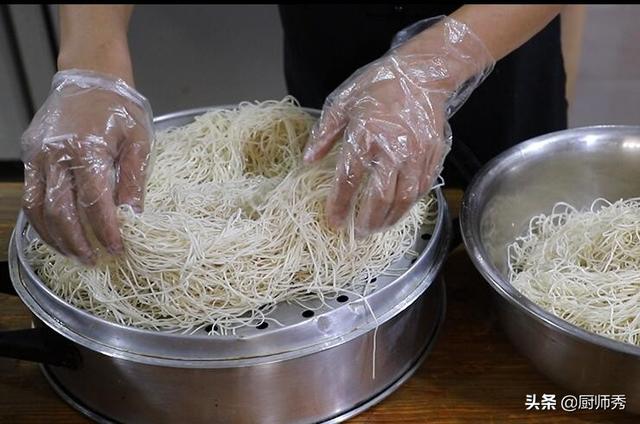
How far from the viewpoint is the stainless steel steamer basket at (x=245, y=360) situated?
0.82m

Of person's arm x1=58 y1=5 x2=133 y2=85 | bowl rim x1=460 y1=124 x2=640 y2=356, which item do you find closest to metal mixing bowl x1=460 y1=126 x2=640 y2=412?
bowl rim x1=460 y1=124 x2=640 y2=356

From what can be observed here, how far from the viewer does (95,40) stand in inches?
42.8

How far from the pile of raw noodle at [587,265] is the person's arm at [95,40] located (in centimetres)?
71

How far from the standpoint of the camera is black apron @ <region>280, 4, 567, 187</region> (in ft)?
4.30

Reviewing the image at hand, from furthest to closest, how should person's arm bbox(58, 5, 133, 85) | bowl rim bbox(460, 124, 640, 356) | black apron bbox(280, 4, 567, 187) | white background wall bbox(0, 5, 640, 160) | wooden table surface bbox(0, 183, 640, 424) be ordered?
white background wall bbox(0, 5, 640, 160), black apron bbox(280, 4, 567, 187), person's arm bbox(58, 5, 133, 85), wooden table surface bbox(0, 183, 640, 424), bowl rim bbox(460, 124, 640, 356)

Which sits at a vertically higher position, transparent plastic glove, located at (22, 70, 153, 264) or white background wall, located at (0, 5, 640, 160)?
transparent plastic glove, located at (22, 70, 153, 264)

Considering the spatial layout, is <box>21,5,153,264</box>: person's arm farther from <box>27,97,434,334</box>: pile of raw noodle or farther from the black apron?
the black apron

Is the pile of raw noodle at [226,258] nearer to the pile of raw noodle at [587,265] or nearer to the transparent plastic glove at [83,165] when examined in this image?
the transparent plastic glove at [83,165]

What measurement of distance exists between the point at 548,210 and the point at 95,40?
83 cm

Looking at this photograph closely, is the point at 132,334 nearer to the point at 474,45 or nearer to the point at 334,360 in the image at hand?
the point at 334,360

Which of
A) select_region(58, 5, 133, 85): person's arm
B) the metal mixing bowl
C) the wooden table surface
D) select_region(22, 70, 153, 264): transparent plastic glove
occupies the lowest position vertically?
the wooden table surface

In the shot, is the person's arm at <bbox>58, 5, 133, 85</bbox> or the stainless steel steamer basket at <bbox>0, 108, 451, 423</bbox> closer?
the stainless steel steamer basket at <bbox>0, 108, 451, 423</bbox>

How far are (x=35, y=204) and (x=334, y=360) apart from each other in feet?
1.41

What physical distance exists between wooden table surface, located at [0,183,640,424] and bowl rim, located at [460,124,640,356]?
0.14 meters
